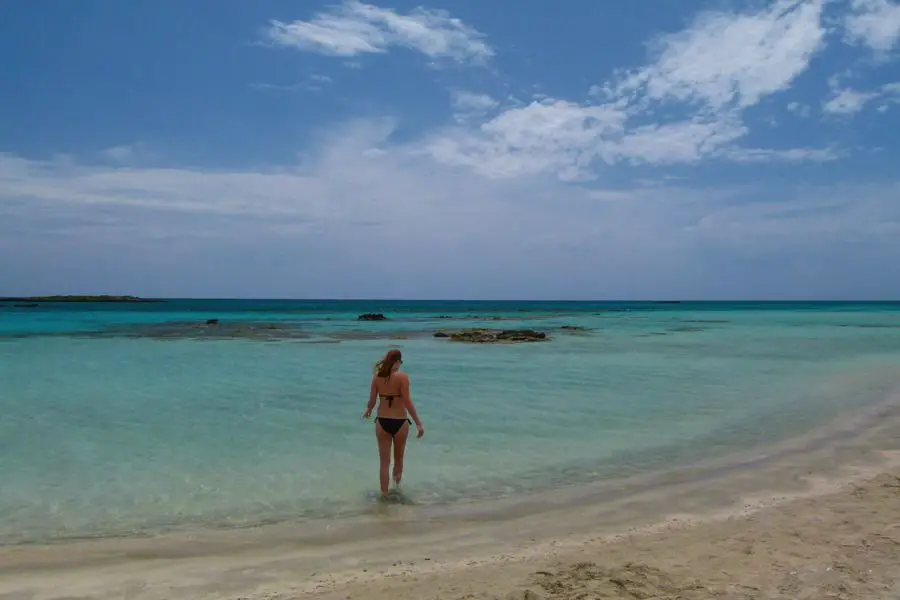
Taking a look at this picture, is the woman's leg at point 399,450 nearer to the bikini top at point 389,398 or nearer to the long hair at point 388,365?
the bikini top at point 389,398

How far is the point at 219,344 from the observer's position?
35.7 metres

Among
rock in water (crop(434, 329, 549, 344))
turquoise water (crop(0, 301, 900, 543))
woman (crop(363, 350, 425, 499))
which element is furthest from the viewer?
rock in water (crop(434, 329, 549, 344))

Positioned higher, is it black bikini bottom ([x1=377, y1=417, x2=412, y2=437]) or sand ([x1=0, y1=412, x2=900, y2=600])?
black bikini bottom ([x1=377, y1=417, x2=412, y2=437])

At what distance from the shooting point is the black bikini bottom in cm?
869

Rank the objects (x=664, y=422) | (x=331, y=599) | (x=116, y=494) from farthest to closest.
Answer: (x=664, y=422) → (x=116, y=494) → (x=331, y=599)

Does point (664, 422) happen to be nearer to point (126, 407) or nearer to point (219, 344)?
point (126, 407)

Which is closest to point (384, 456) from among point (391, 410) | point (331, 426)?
point (391, 410)

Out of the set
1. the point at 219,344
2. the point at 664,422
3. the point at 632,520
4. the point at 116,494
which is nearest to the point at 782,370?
the point at 664,422

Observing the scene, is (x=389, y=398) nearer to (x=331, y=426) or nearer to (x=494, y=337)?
(x=331, y=426)

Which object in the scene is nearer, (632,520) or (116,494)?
(632,520)

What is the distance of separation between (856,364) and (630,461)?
19.6m

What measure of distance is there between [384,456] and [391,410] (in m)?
0.60

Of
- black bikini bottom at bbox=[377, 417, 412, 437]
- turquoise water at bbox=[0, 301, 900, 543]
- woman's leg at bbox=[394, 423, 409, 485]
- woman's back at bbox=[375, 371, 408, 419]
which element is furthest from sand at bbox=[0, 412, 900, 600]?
woman's back at bbox=[375, 371, 408, 419]

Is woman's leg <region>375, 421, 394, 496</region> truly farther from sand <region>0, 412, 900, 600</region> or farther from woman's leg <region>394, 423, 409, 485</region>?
sand <region>0, 412, 900, 600</region>
